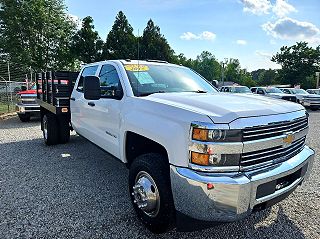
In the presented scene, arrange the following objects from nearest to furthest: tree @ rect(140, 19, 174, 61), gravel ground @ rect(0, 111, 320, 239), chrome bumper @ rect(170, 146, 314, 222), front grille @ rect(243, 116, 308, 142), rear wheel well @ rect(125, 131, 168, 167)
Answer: chrome bumper @ rect(170, 146, 314, 222) < front grille @ rect(243, 116, 308, 142) < gravel ground @ rect(0, 111, 320, 239) < rear wheel well @ rect(125, 131, 168, 167) < tree @ rect(140, 19, 174, 61)

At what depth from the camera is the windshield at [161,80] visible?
3.61m

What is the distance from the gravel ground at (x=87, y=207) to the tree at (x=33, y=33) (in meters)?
20.1

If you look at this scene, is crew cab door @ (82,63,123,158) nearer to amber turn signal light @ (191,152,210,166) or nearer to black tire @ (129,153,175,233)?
black tire @ (129,153,175,233)

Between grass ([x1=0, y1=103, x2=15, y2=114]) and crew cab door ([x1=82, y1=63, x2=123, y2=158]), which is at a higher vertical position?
crew cab door ([x1=82, y1=63, x2=123, y2=158])

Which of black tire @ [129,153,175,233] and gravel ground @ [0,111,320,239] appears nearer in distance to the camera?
black tire @ [129,153,175,233]

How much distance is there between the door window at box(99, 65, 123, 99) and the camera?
12.1 feet

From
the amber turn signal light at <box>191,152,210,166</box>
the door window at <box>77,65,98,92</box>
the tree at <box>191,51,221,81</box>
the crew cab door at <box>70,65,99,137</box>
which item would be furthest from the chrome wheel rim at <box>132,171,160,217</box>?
the tree at <box>191,51,221,81</box>

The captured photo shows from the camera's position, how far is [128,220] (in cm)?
319

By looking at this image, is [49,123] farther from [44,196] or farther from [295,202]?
[295,202]

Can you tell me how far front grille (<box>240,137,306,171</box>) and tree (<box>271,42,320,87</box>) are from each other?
5140cm

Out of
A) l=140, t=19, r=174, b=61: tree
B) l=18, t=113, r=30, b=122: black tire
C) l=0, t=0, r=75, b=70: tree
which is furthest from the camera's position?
l=140, t=19, r=174, b=61: tree

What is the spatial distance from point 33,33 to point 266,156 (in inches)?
1013

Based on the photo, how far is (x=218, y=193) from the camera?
225 cm

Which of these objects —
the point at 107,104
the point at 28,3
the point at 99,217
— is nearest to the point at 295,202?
the point at 99,217
